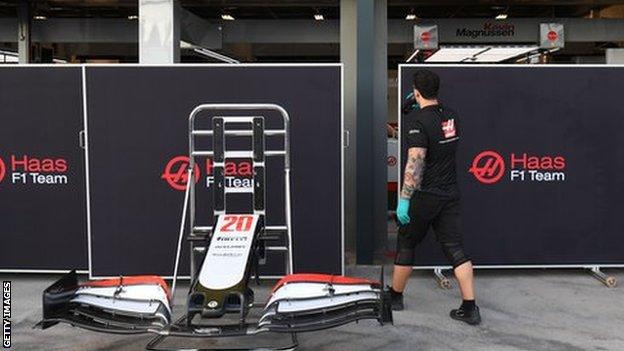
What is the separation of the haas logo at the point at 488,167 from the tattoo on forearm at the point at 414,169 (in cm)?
148

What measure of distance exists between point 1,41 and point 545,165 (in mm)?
10398

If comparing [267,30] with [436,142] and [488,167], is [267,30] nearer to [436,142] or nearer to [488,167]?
[488,167]

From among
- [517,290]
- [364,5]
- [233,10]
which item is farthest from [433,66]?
[233,10]

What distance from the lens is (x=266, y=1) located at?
12000mm

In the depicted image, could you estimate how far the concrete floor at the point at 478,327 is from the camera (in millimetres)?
4867

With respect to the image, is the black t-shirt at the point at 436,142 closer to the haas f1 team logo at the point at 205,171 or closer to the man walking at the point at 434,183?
the man walking at the point at 434,183

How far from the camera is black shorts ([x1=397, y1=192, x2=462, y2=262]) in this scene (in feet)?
17.5

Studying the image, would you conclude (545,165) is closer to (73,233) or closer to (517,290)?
(517,290)

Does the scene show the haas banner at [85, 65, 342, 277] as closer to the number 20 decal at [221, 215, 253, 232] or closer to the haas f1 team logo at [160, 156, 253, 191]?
the haas f1 team logo at [160, 156, 253, 191]

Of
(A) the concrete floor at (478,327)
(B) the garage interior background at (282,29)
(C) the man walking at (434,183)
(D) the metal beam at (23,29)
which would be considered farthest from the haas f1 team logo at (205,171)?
(D) the metal beam at (23,29)

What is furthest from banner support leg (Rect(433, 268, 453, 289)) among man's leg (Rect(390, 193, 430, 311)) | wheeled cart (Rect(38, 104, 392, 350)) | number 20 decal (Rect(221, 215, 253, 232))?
number 20 decal (Rect(221, 215, 253, 232))

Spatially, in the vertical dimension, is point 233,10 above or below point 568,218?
above

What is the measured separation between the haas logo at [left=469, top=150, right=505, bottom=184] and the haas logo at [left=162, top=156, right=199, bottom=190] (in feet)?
8.68

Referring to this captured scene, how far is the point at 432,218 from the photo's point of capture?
5387 mm
